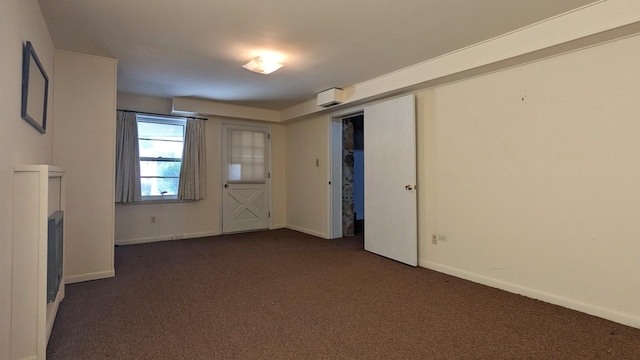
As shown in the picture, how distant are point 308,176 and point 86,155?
327 centimetres

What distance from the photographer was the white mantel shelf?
1636mm

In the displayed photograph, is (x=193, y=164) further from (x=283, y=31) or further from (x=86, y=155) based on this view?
(x=283, y=31)

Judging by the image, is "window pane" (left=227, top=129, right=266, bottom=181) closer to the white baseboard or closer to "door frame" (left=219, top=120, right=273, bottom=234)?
"door frame" (left=219, top=120, right=273, bottom=234)

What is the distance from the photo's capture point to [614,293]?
227cm

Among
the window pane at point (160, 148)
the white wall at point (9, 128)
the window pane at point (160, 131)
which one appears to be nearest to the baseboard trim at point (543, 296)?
the white wall at point (9, 128)

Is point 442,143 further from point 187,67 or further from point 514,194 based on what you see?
point 187,67

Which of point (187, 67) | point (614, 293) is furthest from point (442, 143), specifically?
point (187, 67)

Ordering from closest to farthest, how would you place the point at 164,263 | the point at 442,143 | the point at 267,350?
1. the point at 267,350
2. the point at 442,143
3. the point at 164,263

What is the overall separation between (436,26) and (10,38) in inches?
109

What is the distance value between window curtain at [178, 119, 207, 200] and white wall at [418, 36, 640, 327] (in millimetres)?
3641

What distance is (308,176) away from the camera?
219 inches

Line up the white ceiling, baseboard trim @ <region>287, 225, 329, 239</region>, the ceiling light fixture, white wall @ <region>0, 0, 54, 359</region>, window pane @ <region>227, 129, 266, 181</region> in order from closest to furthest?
white wall @ <region>0, 0, 54, 359</region>
the white ceiling
the ceiling light fixture
baseboard trim @ <region>287, 225, 329, 239</region>
window pane @ <region>227, 129, 266, 181</region>

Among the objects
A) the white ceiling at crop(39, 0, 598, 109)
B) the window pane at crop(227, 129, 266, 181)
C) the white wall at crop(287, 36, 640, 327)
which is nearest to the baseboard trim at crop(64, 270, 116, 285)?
the white ceiling at crop(39, 0, 598, 109)

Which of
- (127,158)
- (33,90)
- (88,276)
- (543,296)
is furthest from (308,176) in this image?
(33,90)
